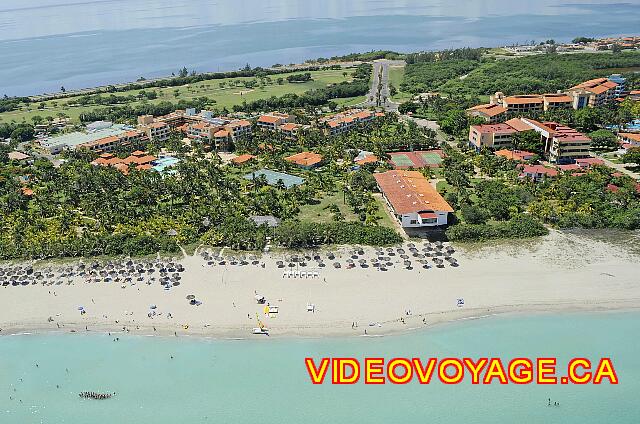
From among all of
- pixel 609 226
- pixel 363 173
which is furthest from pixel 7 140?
pixel 609 226

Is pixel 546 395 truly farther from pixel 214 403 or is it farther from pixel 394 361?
pixel 214 403

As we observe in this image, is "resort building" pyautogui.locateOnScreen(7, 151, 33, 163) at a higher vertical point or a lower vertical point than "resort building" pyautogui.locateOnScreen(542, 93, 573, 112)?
lower

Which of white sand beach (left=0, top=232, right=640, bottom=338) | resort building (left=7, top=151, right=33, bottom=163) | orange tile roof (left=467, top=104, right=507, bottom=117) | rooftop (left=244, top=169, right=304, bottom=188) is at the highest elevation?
orange tile roof (left=467, top=104, right=507, bottom=117)

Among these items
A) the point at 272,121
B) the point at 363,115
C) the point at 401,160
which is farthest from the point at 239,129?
the point at 401,160

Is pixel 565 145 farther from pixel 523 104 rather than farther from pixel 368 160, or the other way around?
pixel 368 160

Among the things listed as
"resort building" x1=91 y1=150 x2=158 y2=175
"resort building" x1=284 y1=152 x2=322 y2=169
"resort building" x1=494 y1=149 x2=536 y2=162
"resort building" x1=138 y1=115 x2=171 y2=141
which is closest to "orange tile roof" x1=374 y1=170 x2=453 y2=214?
"resort building" x1=284 y1=152 x2=322 y2=169

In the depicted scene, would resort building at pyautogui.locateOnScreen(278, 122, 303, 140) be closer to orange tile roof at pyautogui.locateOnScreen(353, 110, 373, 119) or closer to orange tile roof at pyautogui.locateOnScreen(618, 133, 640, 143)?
orange tile roof at pyautogui.locateOnScreen(353, 110, 373, 119)

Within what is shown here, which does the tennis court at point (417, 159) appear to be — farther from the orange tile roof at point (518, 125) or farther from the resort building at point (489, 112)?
the resort building at point (489, 112)
